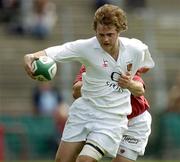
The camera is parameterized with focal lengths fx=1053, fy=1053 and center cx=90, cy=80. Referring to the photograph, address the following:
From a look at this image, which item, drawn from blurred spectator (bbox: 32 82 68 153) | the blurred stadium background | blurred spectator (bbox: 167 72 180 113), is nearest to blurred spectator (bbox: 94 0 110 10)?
the blurred stadium background

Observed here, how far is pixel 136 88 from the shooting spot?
10414 mm

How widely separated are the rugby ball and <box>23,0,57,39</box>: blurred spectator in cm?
1152

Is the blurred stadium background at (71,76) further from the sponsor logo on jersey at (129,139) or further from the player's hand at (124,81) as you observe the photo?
the player's hand at (124,81)

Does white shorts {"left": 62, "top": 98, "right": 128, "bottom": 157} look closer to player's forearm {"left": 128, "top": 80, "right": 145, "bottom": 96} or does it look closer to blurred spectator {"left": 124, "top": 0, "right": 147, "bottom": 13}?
player's forearm {"left": 128, "top": 80, "right": 145, "bottom": 96}

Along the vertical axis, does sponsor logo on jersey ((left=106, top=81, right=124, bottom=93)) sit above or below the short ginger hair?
below

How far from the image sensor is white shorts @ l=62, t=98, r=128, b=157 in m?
10.4

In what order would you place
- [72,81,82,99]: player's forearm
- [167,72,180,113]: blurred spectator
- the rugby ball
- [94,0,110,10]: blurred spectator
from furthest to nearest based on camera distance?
[94,0,110,10]: blurred spectator, [167,72,180,113]: blurred spectator, [72,81,82,99]: player's forearm, the rugby ball

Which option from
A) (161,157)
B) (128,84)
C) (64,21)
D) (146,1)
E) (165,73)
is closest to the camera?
(128,84)

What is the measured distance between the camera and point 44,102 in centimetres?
1930

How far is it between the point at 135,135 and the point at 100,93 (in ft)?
2.31

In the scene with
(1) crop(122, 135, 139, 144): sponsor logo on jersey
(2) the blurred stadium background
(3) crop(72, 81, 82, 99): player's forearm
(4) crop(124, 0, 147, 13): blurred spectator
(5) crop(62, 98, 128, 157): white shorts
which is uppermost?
(3) crop(72, 81, 82, 99): player's forearm

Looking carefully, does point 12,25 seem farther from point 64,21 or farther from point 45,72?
point 45,72

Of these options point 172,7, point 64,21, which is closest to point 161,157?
point 64,21

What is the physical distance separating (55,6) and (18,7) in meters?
1.07
